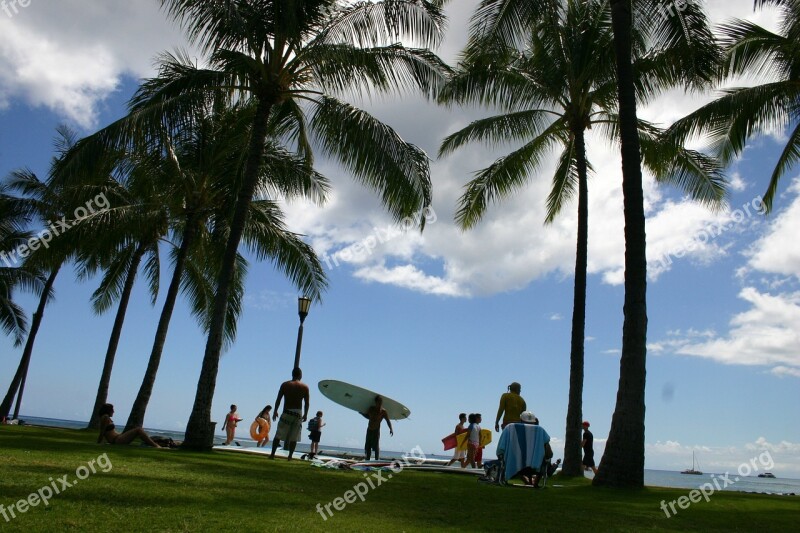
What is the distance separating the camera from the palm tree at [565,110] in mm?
15922

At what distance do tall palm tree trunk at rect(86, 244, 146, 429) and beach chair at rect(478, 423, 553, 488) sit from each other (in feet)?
53.7

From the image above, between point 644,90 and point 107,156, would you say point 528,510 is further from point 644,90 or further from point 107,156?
point 644,90

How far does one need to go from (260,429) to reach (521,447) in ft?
39.1

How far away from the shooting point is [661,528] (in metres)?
6.88

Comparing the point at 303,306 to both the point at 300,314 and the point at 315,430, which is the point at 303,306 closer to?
the point at 300,314

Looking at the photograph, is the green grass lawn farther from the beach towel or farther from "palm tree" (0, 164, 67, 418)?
"palm tree" (0, 164, 67, 418)

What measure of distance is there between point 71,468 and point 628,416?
26.8 feet

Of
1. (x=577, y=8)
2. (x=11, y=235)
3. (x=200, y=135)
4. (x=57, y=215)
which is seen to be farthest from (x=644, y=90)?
(x=11, y=235)

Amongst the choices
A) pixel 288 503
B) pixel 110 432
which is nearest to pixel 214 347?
pixel 110 432

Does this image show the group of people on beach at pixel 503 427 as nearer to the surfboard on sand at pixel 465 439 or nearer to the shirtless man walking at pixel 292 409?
the surfboard on sand at pixel 465 439

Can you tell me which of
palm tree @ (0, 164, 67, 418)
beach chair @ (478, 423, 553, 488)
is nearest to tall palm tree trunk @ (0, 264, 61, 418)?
palm tree @ (0, 164, 67, 418)

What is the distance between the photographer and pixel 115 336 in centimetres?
2338

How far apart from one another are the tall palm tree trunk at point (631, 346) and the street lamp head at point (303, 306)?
8.60 metres

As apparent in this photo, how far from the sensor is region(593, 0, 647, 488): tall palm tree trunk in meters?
11.1
